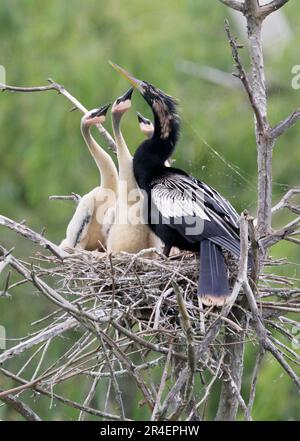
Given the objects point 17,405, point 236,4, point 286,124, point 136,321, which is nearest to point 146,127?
point 236,4

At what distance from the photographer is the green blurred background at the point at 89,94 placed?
10.7m

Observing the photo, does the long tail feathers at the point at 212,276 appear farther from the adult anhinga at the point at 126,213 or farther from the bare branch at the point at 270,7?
the bare branch at the point at 270,7

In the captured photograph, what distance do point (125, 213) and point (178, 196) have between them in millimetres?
439

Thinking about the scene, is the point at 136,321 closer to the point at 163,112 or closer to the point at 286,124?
the point at 286,124

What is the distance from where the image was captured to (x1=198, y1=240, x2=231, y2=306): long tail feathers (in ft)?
13.5

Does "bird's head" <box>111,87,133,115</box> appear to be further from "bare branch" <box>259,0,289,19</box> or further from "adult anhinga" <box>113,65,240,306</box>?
"bare branch" <box>259,0,289,19</box>

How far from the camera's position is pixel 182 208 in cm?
473

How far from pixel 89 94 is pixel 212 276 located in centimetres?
667

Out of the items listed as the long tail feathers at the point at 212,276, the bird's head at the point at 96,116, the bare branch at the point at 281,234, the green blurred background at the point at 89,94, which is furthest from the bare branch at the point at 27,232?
the green blurred background at the point at 89,94

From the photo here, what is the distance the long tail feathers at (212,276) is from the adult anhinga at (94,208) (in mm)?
926

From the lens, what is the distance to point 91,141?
5535 mm

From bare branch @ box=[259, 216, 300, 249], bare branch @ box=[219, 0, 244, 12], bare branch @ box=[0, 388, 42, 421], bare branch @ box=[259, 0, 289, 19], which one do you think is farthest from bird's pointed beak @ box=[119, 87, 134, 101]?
bare branch @ box=[0, 388, 42, 421]

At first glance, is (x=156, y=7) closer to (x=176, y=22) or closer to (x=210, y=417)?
(x=176, y=22)
